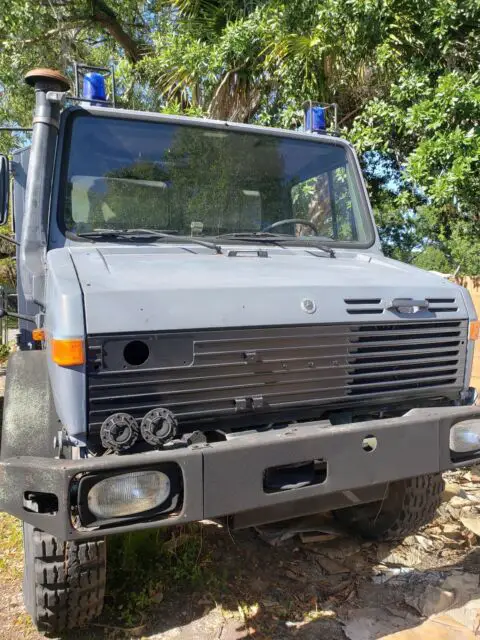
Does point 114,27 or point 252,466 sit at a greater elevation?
point 114,27

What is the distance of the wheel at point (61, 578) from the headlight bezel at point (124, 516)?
15.9 inches

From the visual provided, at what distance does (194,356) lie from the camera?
2.26m

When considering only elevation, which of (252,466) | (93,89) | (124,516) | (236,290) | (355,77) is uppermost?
(355,77)

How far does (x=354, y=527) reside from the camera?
3.71 meters

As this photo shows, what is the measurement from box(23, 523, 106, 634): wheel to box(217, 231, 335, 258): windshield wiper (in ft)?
5.73

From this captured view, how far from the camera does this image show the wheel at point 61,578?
7.86ft

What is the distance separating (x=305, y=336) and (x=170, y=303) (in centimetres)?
62

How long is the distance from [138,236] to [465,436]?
6.34 ft

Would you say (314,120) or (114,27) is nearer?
(314,120)

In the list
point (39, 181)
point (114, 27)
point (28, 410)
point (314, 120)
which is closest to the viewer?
point (28, 410)

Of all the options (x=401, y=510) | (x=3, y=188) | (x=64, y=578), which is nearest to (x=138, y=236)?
(x=3, y=188)

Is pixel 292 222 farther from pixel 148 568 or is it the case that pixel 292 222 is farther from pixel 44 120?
pixel 148 568

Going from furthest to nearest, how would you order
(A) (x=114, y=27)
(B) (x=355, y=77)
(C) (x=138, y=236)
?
(A) (x=114, y=27) < (B) (x=355, y=77) < (C) (x=138, y=236)

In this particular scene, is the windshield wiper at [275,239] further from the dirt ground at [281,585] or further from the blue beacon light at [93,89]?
the dirt ground at [281,585]
